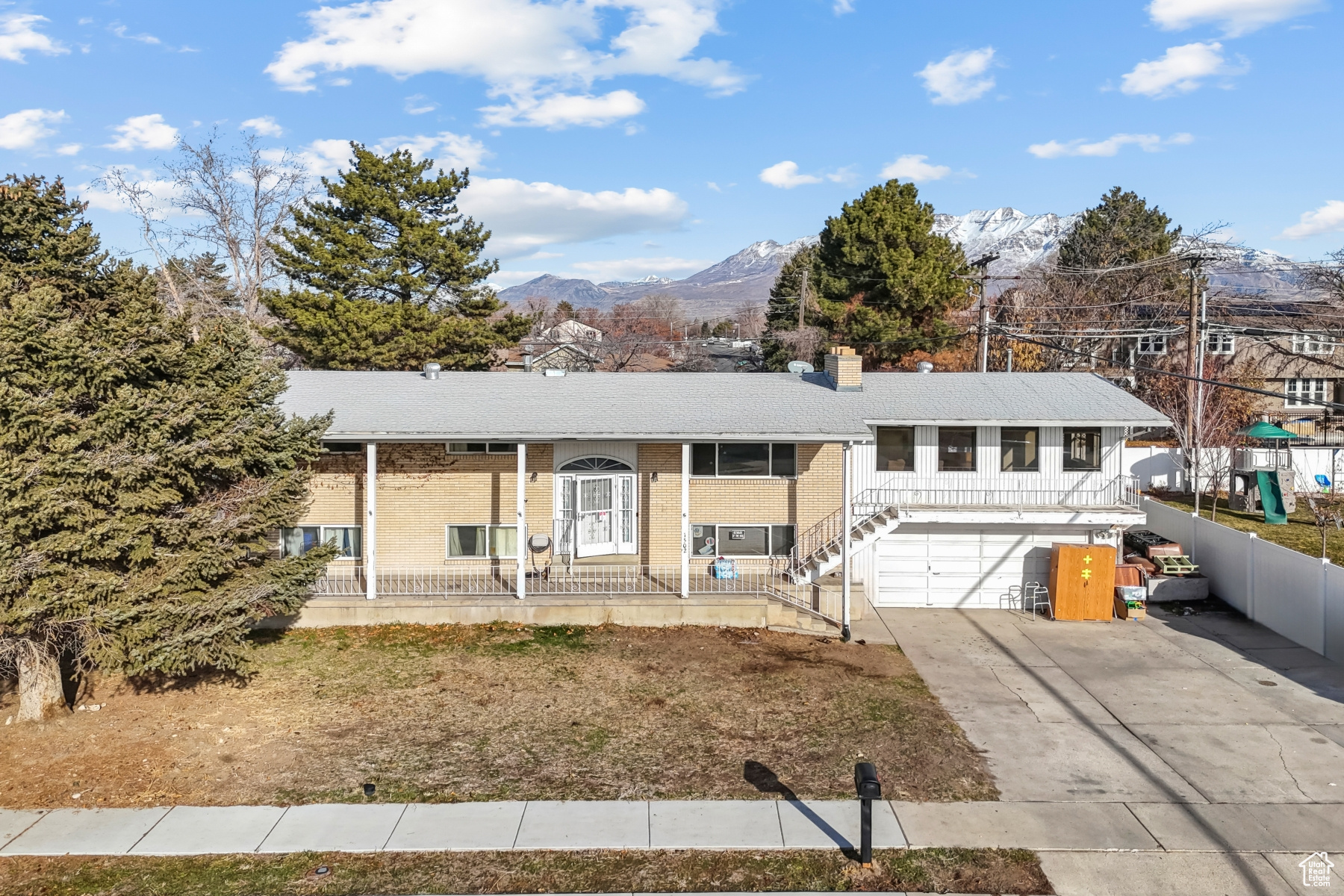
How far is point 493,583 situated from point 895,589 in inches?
363

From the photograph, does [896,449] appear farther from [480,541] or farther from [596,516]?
[480,541]

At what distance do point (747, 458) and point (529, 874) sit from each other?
38.3 feet

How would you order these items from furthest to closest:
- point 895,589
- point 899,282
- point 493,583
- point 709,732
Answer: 1. point 899,282
2. point 895,589
3. point 493,583
4. point 709,732

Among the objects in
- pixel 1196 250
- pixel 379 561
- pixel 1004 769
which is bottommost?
pixel 1004 769

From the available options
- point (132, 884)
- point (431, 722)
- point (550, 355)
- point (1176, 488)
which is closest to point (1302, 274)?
point (1176, 488)

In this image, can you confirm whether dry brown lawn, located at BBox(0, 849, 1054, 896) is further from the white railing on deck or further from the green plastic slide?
the green plastic slide

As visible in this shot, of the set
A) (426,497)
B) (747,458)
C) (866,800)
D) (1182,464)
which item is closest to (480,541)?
(426,497)

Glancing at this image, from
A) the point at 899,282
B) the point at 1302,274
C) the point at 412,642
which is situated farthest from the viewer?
the point at 1302,274

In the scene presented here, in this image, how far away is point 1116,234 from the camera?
5109 centimetres

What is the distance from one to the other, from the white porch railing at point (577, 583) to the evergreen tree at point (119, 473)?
4.31 metres

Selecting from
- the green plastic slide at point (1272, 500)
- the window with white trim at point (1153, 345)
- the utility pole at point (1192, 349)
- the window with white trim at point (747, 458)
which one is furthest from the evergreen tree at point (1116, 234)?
the window with white trim at point (747, 458)

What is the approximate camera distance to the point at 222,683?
1363 centimetres

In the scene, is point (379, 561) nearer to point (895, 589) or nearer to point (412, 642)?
point (412, 642)

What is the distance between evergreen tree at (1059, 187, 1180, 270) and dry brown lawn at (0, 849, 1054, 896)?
48615 mm
